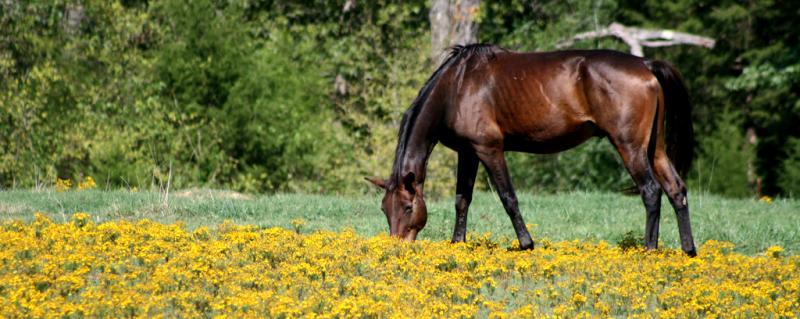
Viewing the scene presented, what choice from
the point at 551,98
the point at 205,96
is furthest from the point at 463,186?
the point at 205,96

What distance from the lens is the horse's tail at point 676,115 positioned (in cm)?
1216

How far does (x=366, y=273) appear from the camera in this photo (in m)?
10.8

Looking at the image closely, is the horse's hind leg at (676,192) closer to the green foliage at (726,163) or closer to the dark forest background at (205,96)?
the dark forest background at (205,96)

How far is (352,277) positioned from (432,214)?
5.72m

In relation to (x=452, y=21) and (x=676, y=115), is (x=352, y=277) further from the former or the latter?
(x=452, y=21)

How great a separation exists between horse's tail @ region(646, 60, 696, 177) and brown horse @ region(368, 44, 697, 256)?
0.03ft

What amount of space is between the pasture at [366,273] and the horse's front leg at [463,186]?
0.23m

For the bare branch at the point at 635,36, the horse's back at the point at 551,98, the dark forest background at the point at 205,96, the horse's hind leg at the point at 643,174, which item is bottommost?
the dark forest background at the point at 205,96

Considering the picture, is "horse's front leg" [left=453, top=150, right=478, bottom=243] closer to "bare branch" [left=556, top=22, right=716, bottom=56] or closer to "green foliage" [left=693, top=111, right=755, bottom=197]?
"bare branch" [left=556, top=22, right=716, bottom=56]

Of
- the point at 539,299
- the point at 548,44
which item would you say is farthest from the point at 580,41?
the point at 539,299

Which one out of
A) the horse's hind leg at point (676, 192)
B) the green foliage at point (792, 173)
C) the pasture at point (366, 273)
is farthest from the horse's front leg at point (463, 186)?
the green foliage at point (792, 173)

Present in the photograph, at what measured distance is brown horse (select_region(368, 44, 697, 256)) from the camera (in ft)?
38.9

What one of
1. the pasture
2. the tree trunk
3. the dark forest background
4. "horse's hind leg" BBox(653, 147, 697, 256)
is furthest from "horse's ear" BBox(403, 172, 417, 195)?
the tree trunk

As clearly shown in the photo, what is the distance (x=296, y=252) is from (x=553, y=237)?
3.99 m
